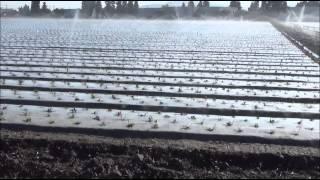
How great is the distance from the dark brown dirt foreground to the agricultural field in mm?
341

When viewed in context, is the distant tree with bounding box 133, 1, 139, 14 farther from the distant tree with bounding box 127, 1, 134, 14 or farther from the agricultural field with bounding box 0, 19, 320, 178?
the agricultural field with bounding box 0, 19, 320, 178

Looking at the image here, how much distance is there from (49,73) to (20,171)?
586 cm

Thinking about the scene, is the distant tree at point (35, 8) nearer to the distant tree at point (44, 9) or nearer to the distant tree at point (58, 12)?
the distant tree at point (44, 9)

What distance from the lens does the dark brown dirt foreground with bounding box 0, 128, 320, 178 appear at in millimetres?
4477

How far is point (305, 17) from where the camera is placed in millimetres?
72750

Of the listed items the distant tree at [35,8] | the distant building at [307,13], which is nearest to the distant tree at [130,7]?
the distant tree at [35,8]

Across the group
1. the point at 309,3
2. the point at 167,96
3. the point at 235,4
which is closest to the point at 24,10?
the point at 235,4

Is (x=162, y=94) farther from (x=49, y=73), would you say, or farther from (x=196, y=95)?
(x=49, y=73)

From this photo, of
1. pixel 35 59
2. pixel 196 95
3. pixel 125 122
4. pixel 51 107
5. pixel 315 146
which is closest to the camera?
pixel 315 146

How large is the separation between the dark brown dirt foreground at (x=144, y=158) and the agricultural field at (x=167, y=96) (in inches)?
13.4

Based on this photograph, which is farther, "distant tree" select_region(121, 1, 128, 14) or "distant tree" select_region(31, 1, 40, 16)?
"distant tree" select_region(121, 1, 128, 14)

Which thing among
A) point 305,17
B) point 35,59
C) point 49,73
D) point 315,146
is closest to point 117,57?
point 35,59

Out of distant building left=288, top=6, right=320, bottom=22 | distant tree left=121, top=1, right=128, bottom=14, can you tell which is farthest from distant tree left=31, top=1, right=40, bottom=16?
distant building left=288, top=6, right=320, bottom=22

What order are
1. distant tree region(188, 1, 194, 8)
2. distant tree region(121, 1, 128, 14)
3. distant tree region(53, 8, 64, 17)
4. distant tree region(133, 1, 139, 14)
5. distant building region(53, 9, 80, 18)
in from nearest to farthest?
distant tree region(53, 8, 64, 17) → distant building region(53, 9, 80, 18) → distant tree region(121, 1, 128, 14) → distant tree region(133, 1, 139, 14) → distant tree region(188, 1, 194, 8)
